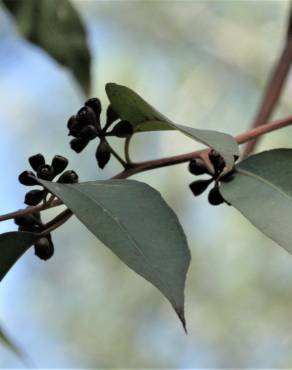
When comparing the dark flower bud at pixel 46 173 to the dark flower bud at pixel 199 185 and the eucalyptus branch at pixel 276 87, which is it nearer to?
the dark flower bud at pixel 199 185

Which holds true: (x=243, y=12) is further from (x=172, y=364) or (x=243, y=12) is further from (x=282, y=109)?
(x=172, y=364)

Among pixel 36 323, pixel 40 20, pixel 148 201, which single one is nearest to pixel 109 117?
pixel 148 201

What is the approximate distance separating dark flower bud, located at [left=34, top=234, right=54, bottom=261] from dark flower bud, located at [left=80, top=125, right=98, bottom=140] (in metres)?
0.08

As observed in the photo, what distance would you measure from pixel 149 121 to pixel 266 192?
0.34 feet

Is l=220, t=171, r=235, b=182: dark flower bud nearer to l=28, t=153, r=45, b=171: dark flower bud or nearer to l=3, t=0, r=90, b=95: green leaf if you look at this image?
l=28, t=153, r=45, b=171: dark flower bud

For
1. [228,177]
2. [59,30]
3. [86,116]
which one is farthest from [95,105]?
[59,30]

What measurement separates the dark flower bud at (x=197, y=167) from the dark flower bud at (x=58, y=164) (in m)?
0.09

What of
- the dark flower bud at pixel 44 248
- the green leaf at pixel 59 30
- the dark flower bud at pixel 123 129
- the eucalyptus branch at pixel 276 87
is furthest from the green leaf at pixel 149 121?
the green leaf at pixel 59 30

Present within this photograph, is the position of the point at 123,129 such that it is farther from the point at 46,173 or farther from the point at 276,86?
the point at 276,86

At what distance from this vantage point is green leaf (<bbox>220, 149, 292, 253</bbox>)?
0.51 metres

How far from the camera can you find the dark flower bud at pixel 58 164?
538mm

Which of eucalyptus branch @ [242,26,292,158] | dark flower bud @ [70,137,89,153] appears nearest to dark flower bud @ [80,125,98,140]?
dark flower bud @ [70,137,89,153]

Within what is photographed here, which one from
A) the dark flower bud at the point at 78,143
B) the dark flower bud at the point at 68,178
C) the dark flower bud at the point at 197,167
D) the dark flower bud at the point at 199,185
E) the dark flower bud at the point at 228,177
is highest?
the dark flower bud at the point at 78,143

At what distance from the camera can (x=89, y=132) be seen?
0.55 metres
